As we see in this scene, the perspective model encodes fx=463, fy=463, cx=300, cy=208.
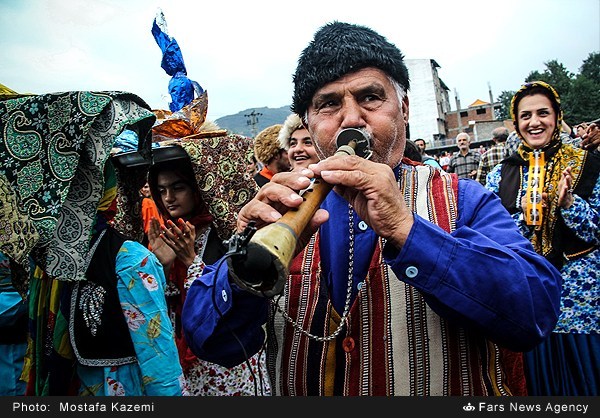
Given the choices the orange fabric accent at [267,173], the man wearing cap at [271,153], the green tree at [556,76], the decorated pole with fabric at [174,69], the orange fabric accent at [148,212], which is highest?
the green tree at [556,76]

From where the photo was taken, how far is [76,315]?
2293mm

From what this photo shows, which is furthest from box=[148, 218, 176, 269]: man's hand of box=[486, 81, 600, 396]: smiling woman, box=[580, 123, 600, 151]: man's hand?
box=[580, 123, 600, 151]: man's hand

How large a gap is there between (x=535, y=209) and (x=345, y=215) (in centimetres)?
268

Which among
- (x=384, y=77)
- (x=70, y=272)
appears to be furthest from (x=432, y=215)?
(x=70, y=272)

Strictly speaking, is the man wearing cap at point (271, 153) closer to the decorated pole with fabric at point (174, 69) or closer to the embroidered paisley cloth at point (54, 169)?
the decorated pole with fabric at point (174, 69)

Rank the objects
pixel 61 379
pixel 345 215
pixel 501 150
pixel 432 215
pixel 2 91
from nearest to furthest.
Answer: pixel 432 215
pixel 345 215
pixel 2 91
pixel 61 379
pixel 501 150

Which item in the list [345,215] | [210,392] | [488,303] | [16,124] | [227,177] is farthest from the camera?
[227,177]

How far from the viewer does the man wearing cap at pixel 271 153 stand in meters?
5.20

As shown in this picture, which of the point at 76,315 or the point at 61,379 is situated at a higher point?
the point at 76,315

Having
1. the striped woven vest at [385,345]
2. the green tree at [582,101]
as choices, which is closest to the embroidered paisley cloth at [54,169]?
the striped woven vest at [385,345]

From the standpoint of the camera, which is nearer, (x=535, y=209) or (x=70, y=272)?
(x=70, y=272)

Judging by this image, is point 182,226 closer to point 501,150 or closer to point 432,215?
point 432,215

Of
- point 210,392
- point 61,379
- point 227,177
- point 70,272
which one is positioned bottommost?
point 210,392

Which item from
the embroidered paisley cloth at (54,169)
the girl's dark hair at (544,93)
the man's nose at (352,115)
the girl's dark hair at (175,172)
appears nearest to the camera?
the man's nose at (352,115)
